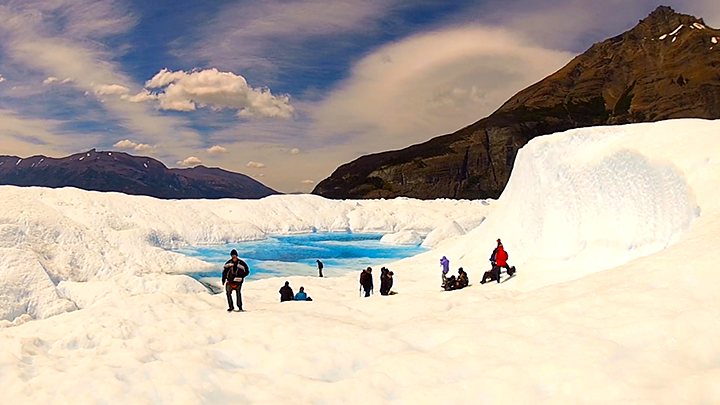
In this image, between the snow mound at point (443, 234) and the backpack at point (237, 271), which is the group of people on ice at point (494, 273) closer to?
the backpack at point (237, 271)

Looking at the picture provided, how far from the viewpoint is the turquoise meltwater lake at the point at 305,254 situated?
36.2 m

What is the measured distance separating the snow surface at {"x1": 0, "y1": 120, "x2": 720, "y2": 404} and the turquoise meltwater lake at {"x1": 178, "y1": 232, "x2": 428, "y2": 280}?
1424 cm

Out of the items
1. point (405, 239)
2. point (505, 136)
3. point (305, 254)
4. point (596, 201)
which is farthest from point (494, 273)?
point (505, 136)

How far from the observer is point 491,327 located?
9.03 meters

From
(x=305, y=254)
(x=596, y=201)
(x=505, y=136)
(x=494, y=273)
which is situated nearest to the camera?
(x=596, y=201)

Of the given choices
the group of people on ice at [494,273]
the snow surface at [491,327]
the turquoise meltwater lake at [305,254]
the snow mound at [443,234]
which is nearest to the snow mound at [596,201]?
the snow surface at [491,327]

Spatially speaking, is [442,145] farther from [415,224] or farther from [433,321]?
[433,321]

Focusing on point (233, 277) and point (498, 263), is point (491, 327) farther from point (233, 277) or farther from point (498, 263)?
point (498, 263)

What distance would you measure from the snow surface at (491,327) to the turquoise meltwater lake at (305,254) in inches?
561

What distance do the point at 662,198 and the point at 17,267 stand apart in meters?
26.0

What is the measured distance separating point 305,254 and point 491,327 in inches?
1496

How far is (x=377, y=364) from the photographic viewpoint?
27.1ft

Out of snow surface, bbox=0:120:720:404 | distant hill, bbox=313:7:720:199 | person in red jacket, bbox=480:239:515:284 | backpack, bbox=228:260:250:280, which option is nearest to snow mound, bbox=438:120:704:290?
snow surface, bbox=0:120:720:404

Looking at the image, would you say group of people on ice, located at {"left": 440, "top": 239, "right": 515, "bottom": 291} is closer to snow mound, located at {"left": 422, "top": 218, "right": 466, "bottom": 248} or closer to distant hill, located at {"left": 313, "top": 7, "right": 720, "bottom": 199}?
snow mound, located at {"left": 422, "top": 218, "right": 466, "bottom": 248}
